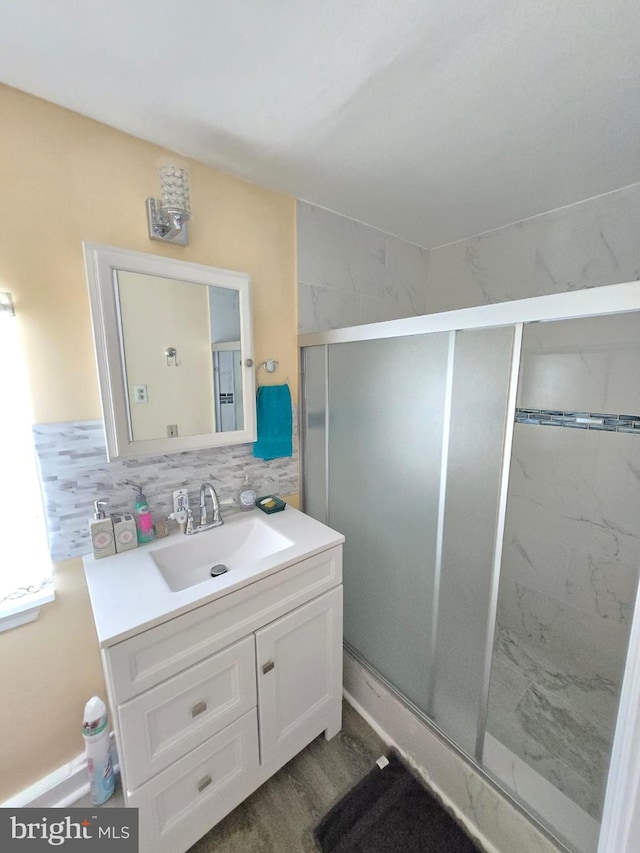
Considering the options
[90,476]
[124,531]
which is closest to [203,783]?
[124,531]

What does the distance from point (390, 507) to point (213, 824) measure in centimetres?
113

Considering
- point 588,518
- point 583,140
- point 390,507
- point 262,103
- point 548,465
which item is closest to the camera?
point 262,103

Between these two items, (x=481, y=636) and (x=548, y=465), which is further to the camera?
(x=548, y=465)

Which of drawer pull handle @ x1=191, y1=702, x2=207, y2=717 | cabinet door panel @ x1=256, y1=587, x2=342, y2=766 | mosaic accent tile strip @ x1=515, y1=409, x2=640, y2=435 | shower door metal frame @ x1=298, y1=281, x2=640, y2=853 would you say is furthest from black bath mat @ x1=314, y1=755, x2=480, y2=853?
mosaic accent tile strip @ x1=515, y1=409, x2=640, y2=435

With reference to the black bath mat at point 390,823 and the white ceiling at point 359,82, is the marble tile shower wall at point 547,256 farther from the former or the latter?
the black bath mat at point 390,823

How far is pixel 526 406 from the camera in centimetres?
160

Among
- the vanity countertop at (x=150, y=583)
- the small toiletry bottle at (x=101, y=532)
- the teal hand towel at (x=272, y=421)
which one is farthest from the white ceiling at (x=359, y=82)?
the vanity countertop at (x=150, y=583)

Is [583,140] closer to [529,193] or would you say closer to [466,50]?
[529,193]

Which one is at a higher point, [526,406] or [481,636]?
[526,406]

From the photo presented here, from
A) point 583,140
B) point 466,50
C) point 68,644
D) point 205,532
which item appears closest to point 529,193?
point 583,140

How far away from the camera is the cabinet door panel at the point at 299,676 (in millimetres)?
1079

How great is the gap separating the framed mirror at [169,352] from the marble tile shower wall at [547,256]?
1254 mm

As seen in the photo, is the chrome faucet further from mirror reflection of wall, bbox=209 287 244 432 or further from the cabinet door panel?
the cabinet door panel

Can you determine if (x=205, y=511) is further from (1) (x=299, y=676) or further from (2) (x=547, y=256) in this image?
(2) (x=547, y=256)
